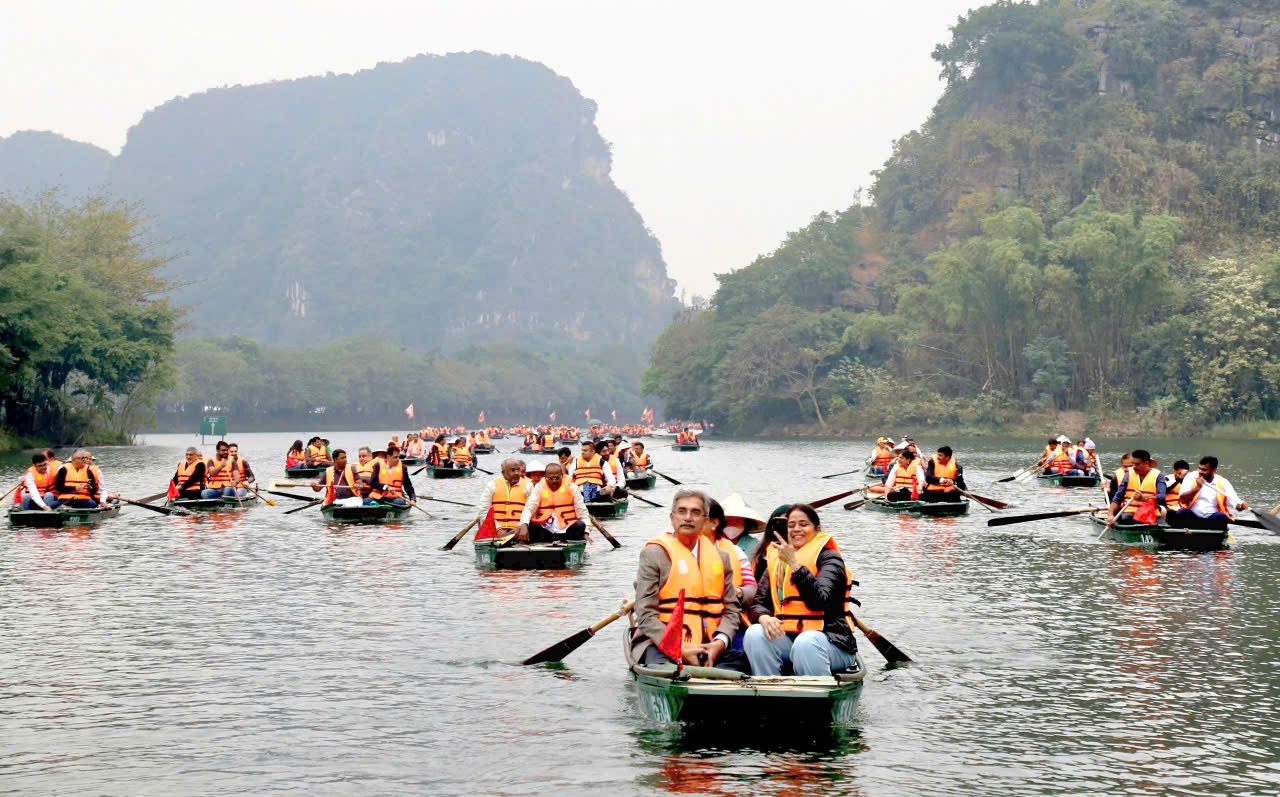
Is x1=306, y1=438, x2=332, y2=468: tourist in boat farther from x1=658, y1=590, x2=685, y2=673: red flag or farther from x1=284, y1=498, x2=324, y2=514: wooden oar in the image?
x1=658, y1=590, x2=685, y2=673: red flag

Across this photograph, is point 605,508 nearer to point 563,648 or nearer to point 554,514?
point 554,514

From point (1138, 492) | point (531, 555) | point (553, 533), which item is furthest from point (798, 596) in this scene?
point (1138, 492)

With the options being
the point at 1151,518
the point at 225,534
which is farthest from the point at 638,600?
the point at 225,534

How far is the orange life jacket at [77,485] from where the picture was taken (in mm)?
29969

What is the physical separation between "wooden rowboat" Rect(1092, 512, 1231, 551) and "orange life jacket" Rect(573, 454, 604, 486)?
11.9m

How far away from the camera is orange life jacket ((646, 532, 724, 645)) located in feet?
38.9

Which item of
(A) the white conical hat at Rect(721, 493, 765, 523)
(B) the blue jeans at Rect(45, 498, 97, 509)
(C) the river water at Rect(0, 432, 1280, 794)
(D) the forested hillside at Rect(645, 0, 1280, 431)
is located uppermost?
(D) the forested hillside at Rect(645, 0, 1280, 431)

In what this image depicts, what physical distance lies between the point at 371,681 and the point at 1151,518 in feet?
54.8

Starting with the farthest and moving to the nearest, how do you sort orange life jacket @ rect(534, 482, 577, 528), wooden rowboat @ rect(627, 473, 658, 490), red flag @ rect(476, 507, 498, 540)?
wooden rowboat @ rect(627, 473, 658, 490) < red flag @ rect(476, 507, 498, 540) < orange life jacket @ rect(534, 482, 577, 528)

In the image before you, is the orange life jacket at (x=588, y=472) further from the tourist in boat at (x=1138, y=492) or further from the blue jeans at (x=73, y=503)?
the tourist in boat at (x=1138, y=492)

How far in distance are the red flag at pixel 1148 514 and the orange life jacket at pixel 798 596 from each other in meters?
15.8

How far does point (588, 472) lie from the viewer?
33.2 m

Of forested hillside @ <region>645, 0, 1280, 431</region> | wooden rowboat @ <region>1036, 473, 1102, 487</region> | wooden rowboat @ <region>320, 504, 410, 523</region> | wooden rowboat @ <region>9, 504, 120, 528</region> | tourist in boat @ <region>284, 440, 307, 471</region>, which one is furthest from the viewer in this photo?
forested hillside @ <region>645, 0, 1280, 431</region>

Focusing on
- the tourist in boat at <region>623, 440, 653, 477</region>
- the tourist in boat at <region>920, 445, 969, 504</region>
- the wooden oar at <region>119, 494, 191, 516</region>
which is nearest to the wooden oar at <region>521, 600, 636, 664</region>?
the wooden oar at <region>119, 494, 191, 516</region>
